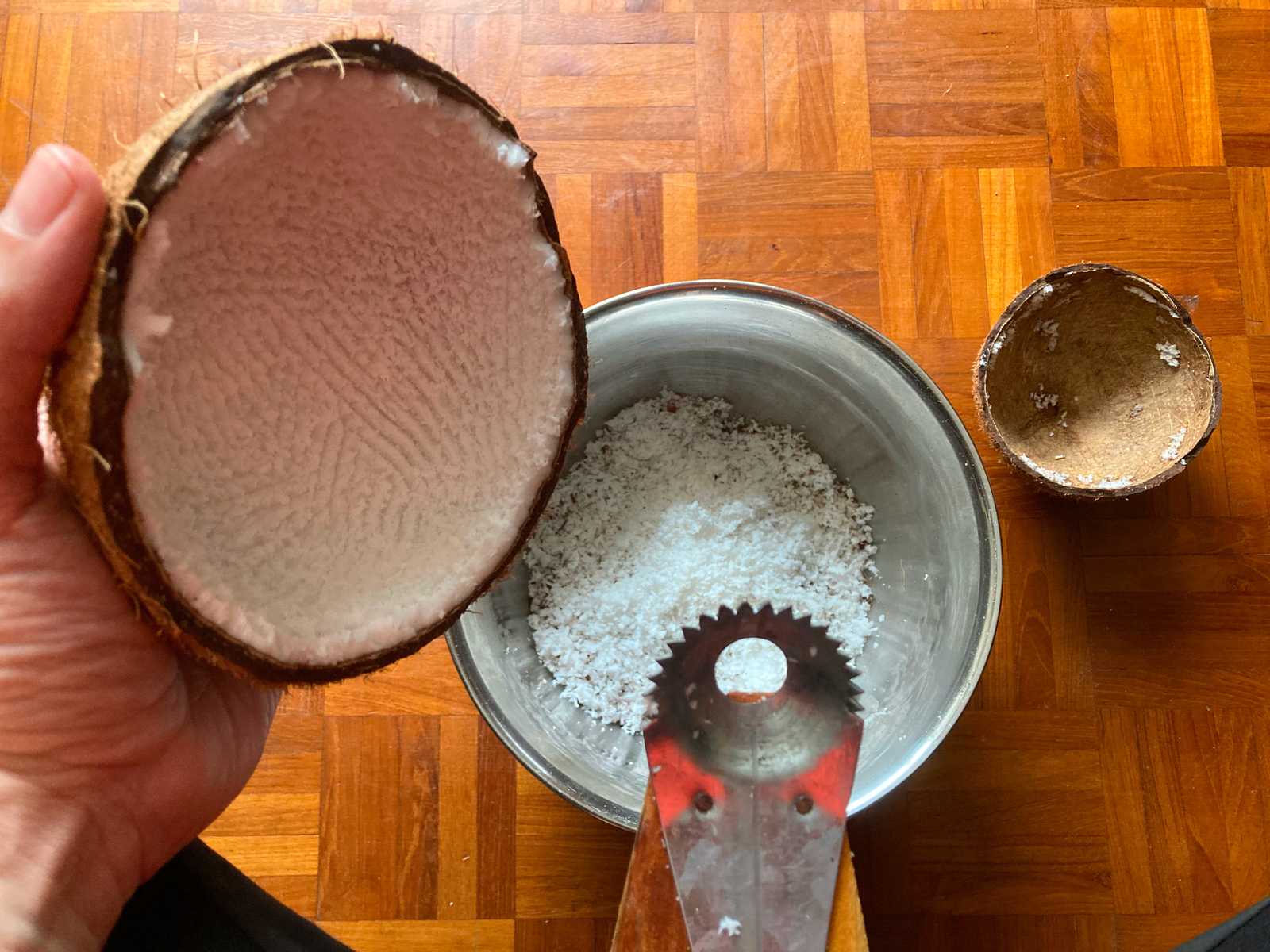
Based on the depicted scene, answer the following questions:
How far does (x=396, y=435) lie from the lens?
Answer: 1.60 ft

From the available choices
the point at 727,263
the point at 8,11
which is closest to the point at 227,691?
the point at 727,263

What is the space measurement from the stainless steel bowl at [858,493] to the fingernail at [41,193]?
0.30m

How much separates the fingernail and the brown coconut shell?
1.83ft

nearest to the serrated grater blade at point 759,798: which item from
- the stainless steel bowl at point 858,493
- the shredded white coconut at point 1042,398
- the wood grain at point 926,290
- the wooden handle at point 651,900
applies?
the wooden handle at point 651,900

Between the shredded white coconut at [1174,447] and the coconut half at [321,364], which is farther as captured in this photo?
the shredded white coconut at [1174,447]

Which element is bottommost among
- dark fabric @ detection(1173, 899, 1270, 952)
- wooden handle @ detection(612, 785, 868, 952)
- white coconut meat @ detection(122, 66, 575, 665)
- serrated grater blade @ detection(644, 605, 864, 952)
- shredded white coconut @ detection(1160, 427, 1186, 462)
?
dark fabric @ detection(1173, 899, 1270, 952)

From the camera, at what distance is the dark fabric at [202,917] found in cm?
53

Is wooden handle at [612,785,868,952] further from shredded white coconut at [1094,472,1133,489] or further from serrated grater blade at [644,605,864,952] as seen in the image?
shredded white coconut at [1094,472,1133,489]

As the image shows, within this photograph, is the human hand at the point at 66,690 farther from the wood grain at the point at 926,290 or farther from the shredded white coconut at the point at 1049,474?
the shredded white coconut at the point at 1049,474

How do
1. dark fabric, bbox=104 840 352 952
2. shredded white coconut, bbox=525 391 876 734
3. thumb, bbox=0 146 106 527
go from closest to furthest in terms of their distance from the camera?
thumb, bbox=0 146 106 527, dark fabric, bbox=104 840 352 952, shredded white coconut, bbox=525 391 876 734

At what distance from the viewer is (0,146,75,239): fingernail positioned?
0.36 meters

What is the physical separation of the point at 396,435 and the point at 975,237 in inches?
19.5

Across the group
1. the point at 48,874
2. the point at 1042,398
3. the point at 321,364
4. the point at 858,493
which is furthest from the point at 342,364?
the point at 1042,398

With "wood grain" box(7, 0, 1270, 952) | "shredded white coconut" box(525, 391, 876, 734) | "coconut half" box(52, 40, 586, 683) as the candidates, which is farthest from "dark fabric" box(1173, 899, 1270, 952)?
"coconut half" box(52, 40, 586, 683)
